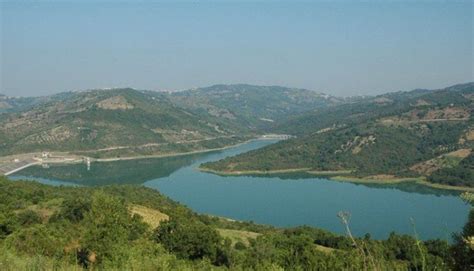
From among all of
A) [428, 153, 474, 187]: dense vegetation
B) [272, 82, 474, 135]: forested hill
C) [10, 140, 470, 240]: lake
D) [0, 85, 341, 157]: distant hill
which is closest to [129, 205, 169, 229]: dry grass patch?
[10, 140, 470, 240]: lake

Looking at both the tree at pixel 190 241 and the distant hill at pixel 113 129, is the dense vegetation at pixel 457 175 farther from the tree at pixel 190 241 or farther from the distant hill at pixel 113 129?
the distant hill at pixel 113 129

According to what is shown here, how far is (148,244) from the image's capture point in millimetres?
15609

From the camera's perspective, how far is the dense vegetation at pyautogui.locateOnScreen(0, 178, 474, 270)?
746 cm

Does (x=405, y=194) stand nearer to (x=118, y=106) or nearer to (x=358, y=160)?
(x=358, y=160)

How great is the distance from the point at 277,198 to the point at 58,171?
1543 inches

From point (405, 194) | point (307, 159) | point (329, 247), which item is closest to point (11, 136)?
point (307, 159)

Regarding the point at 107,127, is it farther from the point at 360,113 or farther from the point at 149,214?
Answer: the point at 149,214

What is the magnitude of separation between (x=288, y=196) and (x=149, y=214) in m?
35.2

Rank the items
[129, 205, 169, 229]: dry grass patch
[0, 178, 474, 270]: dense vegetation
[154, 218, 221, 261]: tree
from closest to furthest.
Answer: [0, 178, 474, 270]: dense vegetation < [154, 218, 221, 261]: tree < [129, 205, 169, 229]: dry grass patch

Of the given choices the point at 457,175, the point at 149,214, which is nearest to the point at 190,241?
the point at 149,214

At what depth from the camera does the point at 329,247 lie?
27734mm

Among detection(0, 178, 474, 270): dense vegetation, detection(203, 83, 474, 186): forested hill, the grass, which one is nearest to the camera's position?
detection(0, 178, 474, 270): dense vegetation

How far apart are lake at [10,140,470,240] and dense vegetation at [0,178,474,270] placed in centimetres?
1200

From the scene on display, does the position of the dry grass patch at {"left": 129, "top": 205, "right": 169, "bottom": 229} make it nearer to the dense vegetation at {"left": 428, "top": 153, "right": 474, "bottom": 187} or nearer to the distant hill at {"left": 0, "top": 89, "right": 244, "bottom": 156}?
the dense vegetation at {"left": 428, "top": 153, "right": 474, "bottom": 187}
